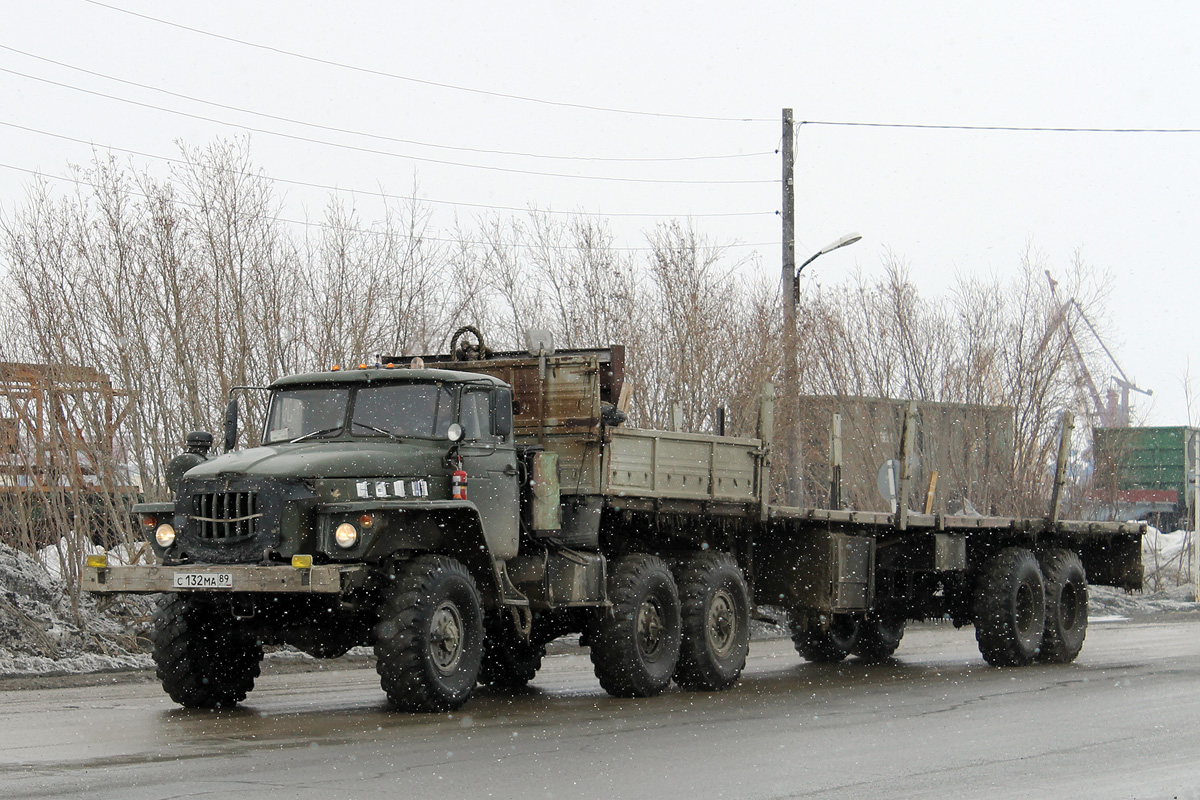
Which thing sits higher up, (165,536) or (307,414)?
(307,414)

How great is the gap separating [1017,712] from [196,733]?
6.20 metres

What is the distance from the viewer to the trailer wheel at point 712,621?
45.9 feet

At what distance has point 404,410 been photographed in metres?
12.2

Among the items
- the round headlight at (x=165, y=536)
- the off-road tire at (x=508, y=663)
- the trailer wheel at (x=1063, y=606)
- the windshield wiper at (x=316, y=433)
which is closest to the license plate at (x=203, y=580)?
the round headlight at (x=165, y=536)

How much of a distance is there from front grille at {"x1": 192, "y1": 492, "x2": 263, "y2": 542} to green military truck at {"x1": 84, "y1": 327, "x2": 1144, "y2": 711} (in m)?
0.01

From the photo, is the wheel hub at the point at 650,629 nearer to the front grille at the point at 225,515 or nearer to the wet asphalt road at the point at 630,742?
the wet asphalt road at the point at 630,742

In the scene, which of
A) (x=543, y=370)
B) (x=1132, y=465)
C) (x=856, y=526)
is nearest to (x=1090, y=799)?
(x=543, y=370)

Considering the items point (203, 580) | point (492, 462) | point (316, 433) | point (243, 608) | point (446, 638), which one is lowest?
point (446, 638)

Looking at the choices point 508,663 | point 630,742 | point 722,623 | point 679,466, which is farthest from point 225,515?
point 722,623

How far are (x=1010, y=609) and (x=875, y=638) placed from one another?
1.97 m

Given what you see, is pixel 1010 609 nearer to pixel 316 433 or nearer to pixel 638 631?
Result: pixel 638 631

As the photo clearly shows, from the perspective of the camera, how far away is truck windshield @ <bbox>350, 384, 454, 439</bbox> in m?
12.1

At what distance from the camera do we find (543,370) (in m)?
13.1

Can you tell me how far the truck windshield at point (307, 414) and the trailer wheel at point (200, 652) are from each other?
1524 mm
